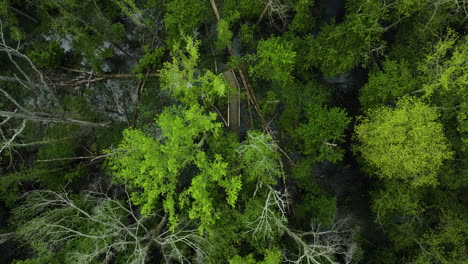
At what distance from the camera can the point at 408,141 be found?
41.8ft

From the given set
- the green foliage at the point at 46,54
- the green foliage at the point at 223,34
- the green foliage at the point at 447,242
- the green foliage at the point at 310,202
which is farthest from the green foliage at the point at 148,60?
the green foliage at the point at 447,242

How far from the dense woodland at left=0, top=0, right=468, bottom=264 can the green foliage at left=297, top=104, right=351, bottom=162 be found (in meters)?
0.07

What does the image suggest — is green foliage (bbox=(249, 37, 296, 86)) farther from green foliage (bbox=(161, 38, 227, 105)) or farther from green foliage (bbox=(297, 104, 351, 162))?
green foliage (bbox=(161, 38, 227, 105))

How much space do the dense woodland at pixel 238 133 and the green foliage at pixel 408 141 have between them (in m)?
0.09

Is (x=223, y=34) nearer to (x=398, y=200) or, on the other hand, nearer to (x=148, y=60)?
(x=148, y=60)

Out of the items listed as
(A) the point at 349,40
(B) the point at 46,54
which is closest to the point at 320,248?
(A) the point at 349,40

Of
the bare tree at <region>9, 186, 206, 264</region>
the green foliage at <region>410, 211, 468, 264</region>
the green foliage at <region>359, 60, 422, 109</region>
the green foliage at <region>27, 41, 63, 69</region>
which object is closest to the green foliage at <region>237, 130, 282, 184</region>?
the bare tree at <region>9, 186, 206, 264</region>

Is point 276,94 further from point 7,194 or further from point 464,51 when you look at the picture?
point 7,194

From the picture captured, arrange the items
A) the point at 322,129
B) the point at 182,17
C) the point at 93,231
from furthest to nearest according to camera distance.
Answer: the point at 322,129
the point at 182,17
the point at 93,231

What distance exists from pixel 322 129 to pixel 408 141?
4231mm

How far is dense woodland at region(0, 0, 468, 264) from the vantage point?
1259cm

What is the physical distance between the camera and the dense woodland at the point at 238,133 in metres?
12.6

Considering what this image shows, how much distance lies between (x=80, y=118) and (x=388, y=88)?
732 inches

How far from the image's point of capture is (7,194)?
1426 centimetres
